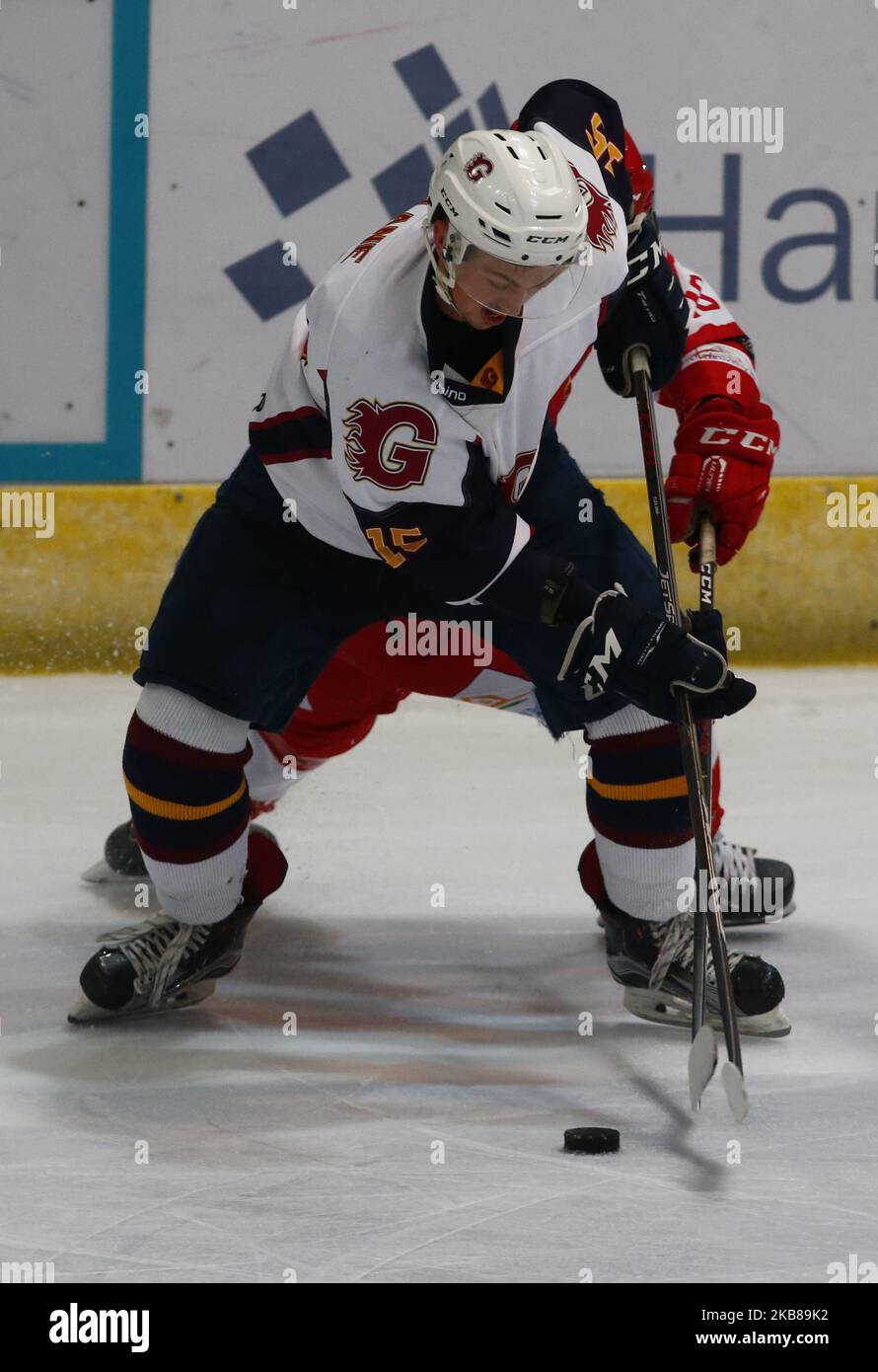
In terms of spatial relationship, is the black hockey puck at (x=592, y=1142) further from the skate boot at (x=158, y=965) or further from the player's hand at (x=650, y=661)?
the skate boot at (x=158, y=965)

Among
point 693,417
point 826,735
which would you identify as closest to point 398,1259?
point 693,417

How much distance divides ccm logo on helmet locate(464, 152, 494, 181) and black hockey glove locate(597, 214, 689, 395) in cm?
46

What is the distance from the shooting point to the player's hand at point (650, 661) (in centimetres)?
189

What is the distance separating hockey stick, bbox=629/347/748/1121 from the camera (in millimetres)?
1873

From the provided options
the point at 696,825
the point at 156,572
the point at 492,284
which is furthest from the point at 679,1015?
the point at 156,572

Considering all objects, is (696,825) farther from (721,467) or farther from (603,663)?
(721,467)

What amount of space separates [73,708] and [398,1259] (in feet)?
7.76

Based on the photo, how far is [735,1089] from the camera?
1.82 m

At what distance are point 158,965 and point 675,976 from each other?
0.63 m

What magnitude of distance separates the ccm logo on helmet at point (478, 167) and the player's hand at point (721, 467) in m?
0.54

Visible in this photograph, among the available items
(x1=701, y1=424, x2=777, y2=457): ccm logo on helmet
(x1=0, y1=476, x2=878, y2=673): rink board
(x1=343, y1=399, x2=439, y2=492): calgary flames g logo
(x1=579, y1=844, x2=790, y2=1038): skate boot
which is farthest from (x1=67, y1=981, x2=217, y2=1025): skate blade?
(x1=0, y1=476, x2=878, y2=673): rink board

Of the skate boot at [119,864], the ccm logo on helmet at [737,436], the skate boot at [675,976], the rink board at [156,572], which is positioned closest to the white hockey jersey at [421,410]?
the ccm logo on helmet at [737,436]

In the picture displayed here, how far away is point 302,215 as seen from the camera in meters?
4.14

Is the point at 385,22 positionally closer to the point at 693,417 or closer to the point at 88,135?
the point at 88,135
